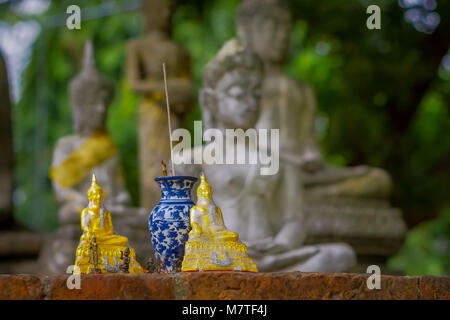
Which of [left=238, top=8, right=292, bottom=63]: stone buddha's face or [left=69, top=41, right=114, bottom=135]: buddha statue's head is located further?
[left=238, top=8, right=292, bottom=63]: stone buddha's face

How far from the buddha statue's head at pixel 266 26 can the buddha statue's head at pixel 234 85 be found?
443cm

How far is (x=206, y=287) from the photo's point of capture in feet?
14.1

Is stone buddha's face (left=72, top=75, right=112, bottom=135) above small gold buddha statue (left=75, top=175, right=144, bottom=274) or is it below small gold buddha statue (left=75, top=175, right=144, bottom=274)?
above

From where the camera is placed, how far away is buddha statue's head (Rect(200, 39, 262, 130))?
6859mm

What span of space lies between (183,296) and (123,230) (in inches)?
219

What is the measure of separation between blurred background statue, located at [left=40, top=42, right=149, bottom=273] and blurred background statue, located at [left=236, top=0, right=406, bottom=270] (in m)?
1.56

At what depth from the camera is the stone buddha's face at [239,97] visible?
6879 millimetres

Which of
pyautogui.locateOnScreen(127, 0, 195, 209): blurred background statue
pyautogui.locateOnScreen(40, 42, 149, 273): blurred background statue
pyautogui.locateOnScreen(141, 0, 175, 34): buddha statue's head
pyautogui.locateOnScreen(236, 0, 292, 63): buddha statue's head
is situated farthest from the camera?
pyautogui.locateOnScreen(141, 0, 175, 34): buddha statue's head

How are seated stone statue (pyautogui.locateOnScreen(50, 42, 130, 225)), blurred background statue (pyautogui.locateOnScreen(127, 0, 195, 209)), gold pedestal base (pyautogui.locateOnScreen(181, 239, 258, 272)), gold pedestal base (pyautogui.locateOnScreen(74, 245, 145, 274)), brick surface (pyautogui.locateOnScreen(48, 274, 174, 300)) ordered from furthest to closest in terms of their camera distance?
blurred background statue (pyautogui.locateOnScreen(127, 0, 195, 209)), seated stone statue (pyautogui.locateOnScreen(50, 42, 130, 225)), gold pedestal base (pyautogui.locateOnScreen(74, 245, 145, 274)), gold pedestal base (pyautogui.locateOnScreen(181, 239, 258, 272)), brick surface (pyautogui.locateOnScreen(48, 274, 174, 300))

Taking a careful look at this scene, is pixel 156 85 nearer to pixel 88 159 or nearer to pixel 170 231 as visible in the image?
pixel 88 159

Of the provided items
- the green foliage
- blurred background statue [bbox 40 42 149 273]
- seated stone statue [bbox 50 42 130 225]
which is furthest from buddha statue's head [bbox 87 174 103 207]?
the green foliage

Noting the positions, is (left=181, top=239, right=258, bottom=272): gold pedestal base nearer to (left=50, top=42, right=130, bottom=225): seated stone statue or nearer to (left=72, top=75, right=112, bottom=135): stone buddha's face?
(left=50, top=42, right=130, bottom=225): seated stone statue

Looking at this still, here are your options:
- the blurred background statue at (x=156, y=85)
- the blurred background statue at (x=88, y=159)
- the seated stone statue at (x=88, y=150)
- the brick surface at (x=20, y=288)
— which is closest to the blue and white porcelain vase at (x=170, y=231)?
the brick surface at (x=20, y=288)
